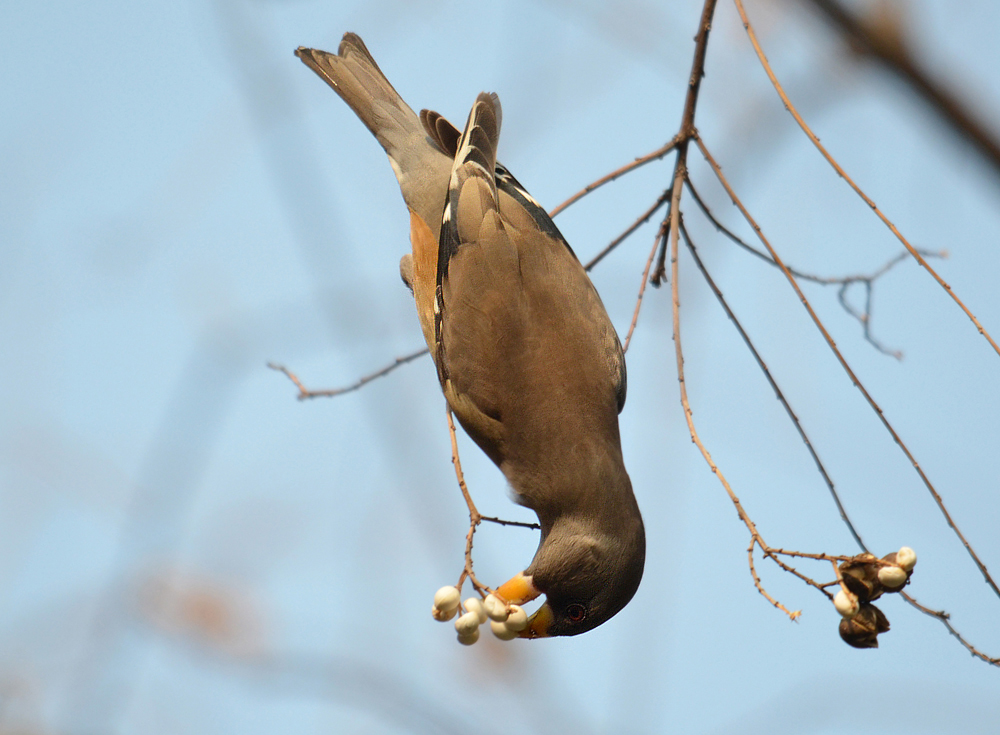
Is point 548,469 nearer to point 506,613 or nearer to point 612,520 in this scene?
point 612,520

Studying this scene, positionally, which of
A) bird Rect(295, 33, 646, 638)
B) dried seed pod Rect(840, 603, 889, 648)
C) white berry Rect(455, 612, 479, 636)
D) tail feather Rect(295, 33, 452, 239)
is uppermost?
tail feather Rect(295, 33, 452, 239)

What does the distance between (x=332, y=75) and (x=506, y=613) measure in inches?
123

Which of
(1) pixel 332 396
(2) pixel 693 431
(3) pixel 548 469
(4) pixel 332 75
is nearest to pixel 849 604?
(2) pixel 693 431

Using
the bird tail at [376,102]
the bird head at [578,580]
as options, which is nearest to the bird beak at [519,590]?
the bird head at [578,580]

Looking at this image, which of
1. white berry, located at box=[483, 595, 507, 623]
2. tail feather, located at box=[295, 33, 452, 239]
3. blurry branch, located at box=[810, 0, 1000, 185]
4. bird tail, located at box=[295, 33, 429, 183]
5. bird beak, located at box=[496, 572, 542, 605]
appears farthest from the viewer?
bird tail, located at box=[295, 33, 429, 183]

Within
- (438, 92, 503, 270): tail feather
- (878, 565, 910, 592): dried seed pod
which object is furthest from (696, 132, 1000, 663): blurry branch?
(438, 92, 503, 270): tail feather

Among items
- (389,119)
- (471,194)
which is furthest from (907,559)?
(389,119)

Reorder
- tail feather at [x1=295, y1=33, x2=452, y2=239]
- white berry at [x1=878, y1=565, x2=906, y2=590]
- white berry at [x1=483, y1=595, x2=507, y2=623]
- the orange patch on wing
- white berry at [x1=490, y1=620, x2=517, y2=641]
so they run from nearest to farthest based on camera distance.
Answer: white berry at [x1=878, y1=565, x2=906, y2=590], white berry at [x1=483, y1=595, x2=507, y2=623], white berry at [x1=490, y1=620, x2=517, y2=641], the orange patch on wing, tail feather at [x1=295, y1=33, x2=452, y2=239]

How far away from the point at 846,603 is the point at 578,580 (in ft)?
3.48

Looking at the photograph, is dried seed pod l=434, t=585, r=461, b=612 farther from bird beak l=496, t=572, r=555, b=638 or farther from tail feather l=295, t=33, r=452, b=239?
tail feather l=295, t=33, r=452, b=239

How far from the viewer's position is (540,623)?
3277 millimetres

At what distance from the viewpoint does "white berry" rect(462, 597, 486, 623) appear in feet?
8.43

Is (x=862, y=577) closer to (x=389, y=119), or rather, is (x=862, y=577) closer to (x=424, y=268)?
(x=424, y=268)

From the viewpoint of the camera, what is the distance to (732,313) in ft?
9.71
